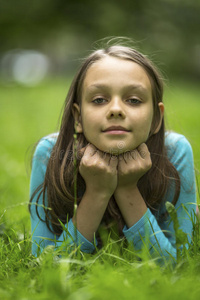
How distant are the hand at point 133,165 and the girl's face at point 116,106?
0.18 ft

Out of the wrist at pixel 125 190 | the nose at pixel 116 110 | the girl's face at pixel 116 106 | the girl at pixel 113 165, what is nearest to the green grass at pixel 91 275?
the girl at pixel 113 165

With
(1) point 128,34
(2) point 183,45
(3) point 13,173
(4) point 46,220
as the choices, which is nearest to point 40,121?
(3) point 13,173

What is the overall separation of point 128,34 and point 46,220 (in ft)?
81.5

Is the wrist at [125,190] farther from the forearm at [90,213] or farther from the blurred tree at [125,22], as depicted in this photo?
the blurred tree at [125,22]

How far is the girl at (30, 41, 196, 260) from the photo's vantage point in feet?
8.10

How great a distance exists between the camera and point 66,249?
7.55ft

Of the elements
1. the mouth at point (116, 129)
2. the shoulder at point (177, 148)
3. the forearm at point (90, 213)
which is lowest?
the forearm at point (90, 213)

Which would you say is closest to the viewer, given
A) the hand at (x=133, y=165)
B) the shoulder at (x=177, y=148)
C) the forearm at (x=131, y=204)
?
the hand at (x=133, y=165)

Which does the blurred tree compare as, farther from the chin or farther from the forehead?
the chin

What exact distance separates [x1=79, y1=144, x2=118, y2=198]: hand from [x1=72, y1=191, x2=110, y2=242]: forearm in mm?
35

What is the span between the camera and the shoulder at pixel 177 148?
9.72 feet

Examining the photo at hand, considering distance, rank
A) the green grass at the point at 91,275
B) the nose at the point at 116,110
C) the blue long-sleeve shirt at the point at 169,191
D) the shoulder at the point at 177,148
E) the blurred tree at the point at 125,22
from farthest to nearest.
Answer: the blurred tree at the point at 125,22 → the shoulder at the point at 177,148 → the blue long-sleeve shirt at the point at 169,191 → the nose at the point at 116,110 → the green grass at the point at 91,275

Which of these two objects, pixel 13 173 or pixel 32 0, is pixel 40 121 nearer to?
pixel 13 173

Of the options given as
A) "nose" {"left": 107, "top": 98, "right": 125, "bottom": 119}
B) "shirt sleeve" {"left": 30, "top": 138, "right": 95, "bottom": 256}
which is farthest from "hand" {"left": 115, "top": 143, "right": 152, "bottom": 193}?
"shirt sleeve" {"left": 30, "top": 138, "right": 95, "bottom": 256}
